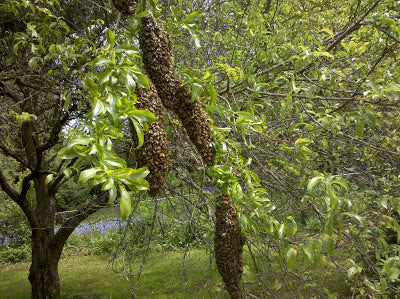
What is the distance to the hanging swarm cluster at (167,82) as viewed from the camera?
1.29 metres

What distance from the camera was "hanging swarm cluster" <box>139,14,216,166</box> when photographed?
1.29 metres

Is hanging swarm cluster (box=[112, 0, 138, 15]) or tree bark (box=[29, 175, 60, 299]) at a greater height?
hanging swarm cluster (box=[112, 0, 138, 15])

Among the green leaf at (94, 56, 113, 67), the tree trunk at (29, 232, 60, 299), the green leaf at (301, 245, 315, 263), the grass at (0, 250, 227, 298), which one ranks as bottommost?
the grass at (0, 250, 227, 298)

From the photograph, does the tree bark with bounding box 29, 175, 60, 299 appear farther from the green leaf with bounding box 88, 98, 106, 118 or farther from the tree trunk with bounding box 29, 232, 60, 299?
the green leaf with bounding box 88, 98, 106, 118

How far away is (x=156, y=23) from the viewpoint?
51.6 inches

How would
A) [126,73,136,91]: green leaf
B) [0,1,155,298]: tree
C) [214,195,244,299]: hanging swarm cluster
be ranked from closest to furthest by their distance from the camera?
[0,1,155,298]: tree
[126,73,136,91]: green leaf
[214,195,244,299]: hanging swarm cluster

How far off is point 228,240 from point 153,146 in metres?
0.66

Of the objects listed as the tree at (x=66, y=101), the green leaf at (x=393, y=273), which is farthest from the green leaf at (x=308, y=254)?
the tree at (x=66, y=101)

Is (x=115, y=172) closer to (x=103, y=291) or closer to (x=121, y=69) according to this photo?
(x=121, y=69)

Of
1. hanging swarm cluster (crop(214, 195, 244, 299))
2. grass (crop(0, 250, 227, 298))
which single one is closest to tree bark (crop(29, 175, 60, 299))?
grass (crop(0, 250, 227, 298))

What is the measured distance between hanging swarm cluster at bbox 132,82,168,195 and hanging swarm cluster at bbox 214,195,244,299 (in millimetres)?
445

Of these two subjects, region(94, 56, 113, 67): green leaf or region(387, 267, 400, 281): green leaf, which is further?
region(387, 267, 400, 281): green leaf

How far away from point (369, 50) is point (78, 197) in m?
9.86

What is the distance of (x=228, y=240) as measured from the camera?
59.3 inches
